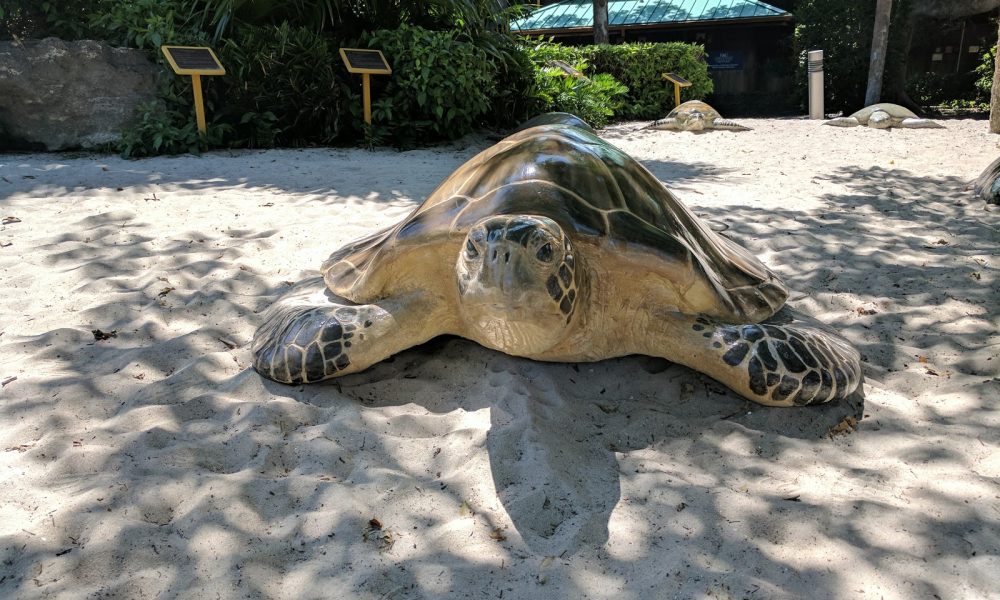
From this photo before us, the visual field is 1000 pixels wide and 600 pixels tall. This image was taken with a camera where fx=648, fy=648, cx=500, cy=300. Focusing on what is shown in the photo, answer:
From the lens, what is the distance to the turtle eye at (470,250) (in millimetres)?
1860

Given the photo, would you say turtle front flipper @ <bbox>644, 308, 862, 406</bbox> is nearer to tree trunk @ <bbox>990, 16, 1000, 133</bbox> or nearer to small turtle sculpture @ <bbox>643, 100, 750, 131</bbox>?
tree trunk @ <bbox>990, 16, 1000, 133</bbox>

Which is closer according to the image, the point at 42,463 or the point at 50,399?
the point at 42,463

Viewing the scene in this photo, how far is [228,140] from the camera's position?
6.84 meters

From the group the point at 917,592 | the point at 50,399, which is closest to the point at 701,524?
the point at 917,592

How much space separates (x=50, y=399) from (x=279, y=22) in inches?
266

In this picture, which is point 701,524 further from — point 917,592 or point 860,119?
point 860,119

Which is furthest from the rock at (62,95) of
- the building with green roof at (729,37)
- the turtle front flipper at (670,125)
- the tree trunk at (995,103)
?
the building with green roof at (729,37)

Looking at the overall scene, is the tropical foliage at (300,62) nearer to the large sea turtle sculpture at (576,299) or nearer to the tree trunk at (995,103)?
the large sea turtle sculpture at (576,299)

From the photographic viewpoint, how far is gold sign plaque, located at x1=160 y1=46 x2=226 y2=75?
612 cm

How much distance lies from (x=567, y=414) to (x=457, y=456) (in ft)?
1.35

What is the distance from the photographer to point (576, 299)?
194 cm

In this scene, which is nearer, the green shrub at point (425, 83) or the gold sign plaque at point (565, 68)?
the green shrub at point (425, 83)

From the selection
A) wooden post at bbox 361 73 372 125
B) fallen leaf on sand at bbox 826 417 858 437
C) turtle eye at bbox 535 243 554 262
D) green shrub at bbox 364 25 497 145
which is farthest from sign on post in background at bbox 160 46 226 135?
fallen leaf on sand at bbox 826 417 858 437

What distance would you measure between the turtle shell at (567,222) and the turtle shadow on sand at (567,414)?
0.31 m
